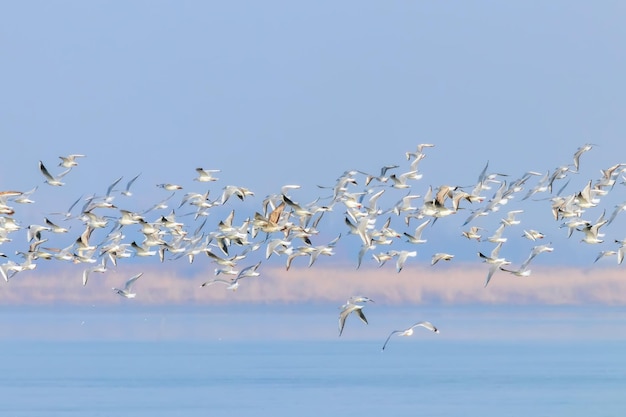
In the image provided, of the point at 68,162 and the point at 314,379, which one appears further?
the point at 314,379

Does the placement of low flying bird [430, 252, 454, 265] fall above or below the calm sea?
above

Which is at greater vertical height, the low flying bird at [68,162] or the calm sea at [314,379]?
the low flying bird at [68,162]

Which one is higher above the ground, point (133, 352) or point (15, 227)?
point (15, 227)

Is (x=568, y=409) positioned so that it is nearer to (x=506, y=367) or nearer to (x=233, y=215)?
(x=233, y=215)

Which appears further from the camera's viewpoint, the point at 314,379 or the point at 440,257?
the point at 314,379

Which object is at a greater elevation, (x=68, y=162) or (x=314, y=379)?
(x=68, y=162)

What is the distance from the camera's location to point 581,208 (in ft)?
133

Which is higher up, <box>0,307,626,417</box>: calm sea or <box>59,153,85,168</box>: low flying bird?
<box>59,153,85,168</box>: low flying bird

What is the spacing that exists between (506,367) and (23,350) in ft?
159

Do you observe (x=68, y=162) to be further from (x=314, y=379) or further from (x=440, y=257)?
(x=314, y=379)

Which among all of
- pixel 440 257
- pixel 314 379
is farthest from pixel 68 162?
pixel 314 379

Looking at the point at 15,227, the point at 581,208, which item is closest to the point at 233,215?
the point at 15,227

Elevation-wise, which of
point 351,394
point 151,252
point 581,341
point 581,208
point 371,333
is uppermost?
point 581,208

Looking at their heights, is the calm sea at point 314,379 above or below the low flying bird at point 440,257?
below
